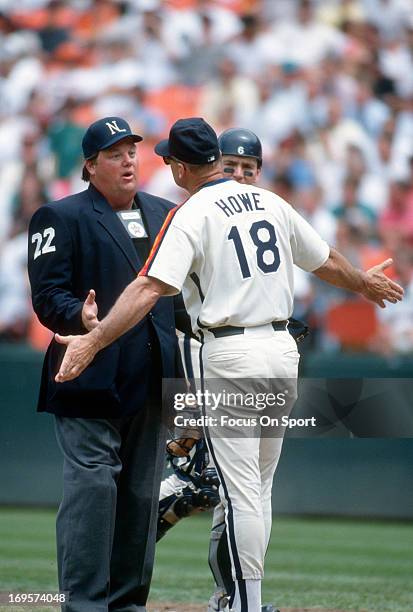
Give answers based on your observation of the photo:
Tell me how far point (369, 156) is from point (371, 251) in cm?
177

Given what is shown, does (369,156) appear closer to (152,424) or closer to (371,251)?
(371,251)

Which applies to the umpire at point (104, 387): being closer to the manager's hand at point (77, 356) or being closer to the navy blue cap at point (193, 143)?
the manager's hand at point (77, 356)

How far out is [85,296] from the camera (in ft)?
15.9

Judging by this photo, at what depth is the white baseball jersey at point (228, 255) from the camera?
4.47 meters

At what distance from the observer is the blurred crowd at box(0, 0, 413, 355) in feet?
35.4

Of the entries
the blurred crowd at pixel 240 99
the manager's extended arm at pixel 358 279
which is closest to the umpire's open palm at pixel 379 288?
the manager's extended arm at pixel 358 279

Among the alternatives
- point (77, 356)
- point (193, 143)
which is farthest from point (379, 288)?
point (77, 356)

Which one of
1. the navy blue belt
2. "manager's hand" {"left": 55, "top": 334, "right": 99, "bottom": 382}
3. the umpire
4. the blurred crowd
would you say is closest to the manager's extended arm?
the navy blue belt

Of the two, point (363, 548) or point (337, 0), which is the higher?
point (337, 0)

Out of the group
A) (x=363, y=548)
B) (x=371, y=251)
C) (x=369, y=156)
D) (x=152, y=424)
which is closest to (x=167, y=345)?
(x=152, y=424)

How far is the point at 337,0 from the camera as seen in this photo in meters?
13.1

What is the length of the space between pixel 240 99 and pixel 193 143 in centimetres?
769

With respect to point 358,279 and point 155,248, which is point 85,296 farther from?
point 358,279

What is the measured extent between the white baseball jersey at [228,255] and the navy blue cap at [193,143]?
0.12 meters
